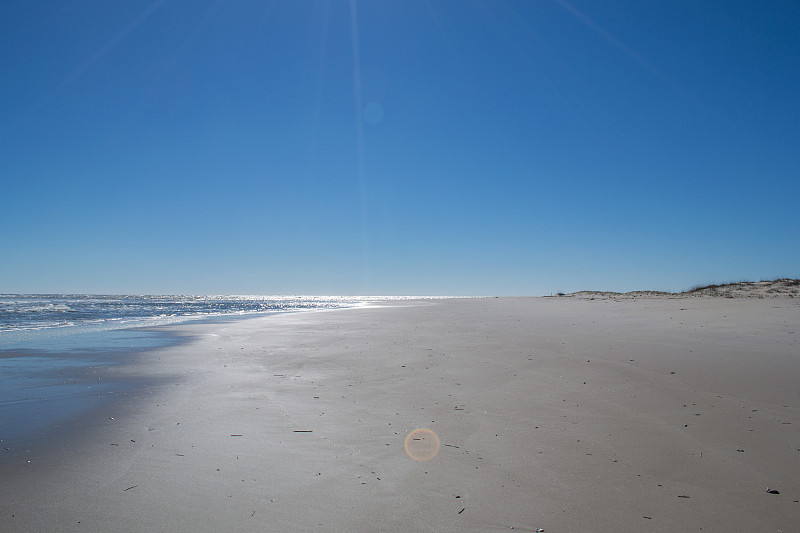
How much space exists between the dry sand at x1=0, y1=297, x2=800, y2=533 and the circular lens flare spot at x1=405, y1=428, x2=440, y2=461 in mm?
55

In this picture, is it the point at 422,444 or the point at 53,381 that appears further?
the point at 53,381

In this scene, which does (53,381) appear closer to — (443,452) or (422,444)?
(422,444)

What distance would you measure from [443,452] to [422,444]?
0.98 feet

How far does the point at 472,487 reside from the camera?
11.4 ft

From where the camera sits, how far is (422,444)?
14.5ft

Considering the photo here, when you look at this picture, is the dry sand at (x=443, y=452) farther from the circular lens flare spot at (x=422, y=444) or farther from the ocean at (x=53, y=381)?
the ocean at (x=53, y=381)

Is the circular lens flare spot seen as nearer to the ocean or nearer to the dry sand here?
the dry sand

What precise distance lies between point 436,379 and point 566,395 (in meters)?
2.14

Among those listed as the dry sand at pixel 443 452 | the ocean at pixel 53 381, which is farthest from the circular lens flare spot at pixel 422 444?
the ocean at pixel 53 381

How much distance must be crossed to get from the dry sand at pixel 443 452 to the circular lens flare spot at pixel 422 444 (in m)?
0.06

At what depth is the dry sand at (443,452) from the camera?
306cm

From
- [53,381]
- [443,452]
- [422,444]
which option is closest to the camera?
[443,452]

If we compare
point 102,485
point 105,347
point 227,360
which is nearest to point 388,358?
point 227,360

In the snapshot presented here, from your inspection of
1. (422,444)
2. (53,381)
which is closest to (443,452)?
(422,444)
